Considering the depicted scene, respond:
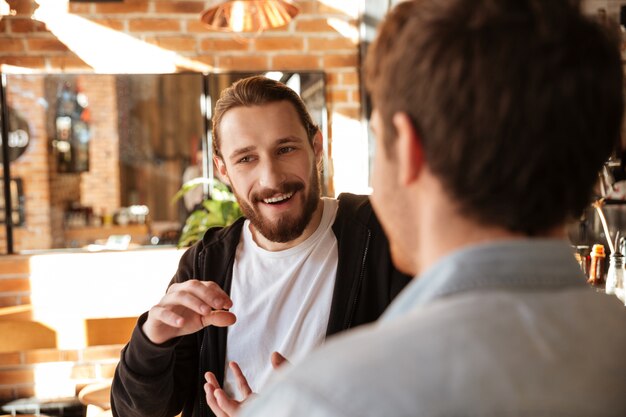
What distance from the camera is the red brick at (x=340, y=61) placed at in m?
3.77

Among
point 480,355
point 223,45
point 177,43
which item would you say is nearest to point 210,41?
point 223,45

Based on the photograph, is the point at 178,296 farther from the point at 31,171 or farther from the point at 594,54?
the point at 31,171

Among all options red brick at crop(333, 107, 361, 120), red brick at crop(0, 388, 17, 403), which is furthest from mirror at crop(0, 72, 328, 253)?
red brick at crop(0, 388, 17, 403)

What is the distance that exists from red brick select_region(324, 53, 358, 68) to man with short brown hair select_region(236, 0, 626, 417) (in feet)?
10.5

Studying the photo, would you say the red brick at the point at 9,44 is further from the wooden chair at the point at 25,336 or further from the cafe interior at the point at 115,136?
the wooden chair at the point at 25,336

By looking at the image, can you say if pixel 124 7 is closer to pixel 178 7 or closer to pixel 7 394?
pixel 178 7

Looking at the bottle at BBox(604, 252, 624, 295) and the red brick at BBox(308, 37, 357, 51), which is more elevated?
the red brick at BBox(308, 37, 357, 51)

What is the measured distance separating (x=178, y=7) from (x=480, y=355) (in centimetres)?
351

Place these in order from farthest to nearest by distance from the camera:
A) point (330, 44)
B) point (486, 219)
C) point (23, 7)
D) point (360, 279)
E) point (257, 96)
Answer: point (330, 44)
point (23, 7)
point (257, 96)
point (360, 279)
point (486, 219)

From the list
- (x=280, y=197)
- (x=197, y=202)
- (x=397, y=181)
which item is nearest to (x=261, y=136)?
(x=280, y=197)

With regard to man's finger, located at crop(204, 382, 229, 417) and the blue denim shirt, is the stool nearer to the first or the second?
man's finger, located at crop(204, 382, 229, 417)

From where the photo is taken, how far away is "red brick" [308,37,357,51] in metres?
3.75

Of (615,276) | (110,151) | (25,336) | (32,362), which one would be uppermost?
(110,151)

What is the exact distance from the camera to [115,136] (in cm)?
370
